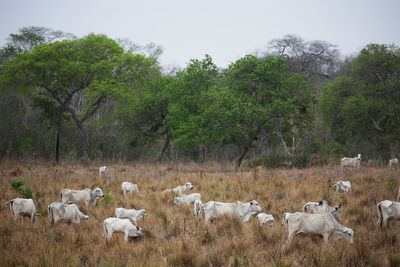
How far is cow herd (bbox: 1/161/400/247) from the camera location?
9.59 m

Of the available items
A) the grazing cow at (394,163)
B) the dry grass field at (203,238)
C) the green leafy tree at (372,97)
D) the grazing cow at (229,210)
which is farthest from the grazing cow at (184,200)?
the green leafy tree at (372,97)

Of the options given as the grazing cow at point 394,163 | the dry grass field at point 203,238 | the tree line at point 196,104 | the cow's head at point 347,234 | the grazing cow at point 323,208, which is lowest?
the dry grass field at point 203,238

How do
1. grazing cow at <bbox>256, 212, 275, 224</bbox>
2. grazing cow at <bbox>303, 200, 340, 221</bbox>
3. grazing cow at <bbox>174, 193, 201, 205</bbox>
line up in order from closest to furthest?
grazing cow at <bbox>303, 200, 340, 221</bbox>
grazing cow at <bbox>256, 212, 275, 224</bbox>
grazing cow at <bbox>174, 193, 201, 205</bbox>

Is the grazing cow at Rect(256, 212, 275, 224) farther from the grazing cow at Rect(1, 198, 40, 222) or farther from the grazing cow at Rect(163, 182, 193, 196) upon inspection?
the grazing cow at Rect(1, 198, 40, 222)

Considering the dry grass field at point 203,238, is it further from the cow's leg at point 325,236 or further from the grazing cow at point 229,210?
the grazing cow at point 229,210

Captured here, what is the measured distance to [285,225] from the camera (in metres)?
10.3

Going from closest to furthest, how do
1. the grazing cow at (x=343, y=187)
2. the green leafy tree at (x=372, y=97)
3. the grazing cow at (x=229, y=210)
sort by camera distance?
the grazing cow at (x=229, y=210) < the grazing cow at (x=343, y=187) < the green leafy tree at (x=372, y=97)

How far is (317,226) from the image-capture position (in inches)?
377

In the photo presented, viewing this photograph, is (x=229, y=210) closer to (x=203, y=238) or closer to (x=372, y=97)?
(x=203, y=238)

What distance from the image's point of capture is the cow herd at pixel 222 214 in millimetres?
9594

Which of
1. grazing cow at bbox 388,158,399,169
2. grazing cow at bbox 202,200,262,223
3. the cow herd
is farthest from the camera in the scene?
grazing cow at bbox 388,158,399,169

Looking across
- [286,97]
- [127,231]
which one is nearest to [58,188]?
[127,231]

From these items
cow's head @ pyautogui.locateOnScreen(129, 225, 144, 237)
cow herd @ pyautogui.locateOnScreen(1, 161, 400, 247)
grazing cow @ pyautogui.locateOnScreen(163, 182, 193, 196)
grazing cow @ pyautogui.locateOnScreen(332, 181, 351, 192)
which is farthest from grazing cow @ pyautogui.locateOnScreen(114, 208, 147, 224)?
grazing cow @ pyautogui.locateOnScreen(332, 181, 351, 192)

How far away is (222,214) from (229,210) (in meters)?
0.35
